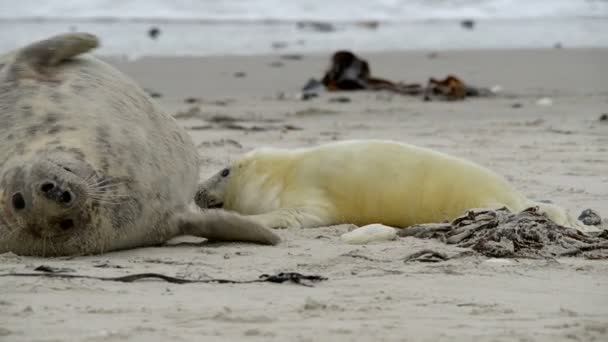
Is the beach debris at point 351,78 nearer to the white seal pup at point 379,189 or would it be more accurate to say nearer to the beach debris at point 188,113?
the beach debris at point 188,113

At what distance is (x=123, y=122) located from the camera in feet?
16.5

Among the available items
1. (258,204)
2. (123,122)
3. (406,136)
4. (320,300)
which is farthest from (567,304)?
(406,136)

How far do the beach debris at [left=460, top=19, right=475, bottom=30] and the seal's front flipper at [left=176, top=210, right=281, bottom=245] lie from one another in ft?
47.7

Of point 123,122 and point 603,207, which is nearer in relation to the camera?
point 123,122

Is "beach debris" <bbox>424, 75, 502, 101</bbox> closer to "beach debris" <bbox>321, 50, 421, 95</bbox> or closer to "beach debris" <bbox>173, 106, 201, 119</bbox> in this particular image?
"beach debris" <bbox>321, 50, 421, 95</bbox>

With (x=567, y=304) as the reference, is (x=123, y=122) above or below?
above

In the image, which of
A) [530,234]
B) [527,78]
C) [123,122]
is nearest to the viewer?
[530,234]

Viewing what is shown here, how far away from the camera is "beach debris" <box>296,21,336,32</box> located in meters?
18.7

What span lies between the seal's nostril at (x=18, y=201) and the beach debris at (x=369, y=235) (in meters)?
1.40

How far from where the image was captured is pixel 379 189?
5.54m

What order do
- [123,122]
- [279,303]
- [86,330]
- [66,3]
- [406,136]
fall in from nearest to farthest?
1. [86,330]
2. [279,303]
3. [123,122]
4. [406,136]
5. [66,3]

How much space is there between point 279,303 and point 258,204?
243 centimetres

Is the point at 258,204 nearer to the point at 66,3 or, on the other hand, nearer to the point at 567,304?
the point at 567,304

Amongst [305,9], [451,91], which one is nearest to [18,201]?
[451,91]
